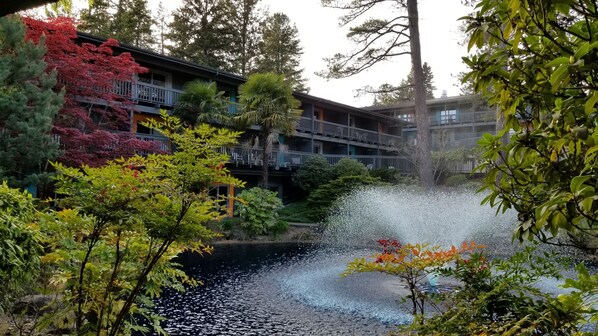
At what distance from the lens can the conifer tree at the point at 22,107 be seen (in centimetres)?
1144

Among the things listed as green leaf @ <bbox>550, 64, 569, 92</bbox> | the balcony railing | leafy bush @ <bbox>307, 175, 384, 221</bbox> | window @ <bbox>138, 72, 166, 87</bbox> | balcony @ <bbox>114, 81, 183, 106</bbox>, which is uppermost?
window @ <bbox>138, 72, 166, 87</bbox>

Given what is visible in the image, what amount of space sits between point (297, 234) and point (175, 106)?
880cm

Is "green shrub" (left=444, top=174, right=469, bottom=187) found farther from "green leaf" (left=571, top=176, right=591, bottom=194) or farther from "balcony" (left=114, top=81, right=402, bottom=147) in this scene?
"green leaf" (left=571, top=176, right=591, bottom=194)

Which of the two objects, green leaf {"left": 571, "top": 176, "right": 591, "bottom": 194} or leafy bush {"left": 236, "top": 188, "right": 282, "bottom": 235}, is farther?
leafy bush {"left": 236, "top": 188, "right": 282, "bottom": 235}

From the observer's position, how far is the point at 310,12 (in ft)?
64.1

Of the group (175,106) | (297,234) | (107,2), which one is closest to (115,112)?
(175,106)

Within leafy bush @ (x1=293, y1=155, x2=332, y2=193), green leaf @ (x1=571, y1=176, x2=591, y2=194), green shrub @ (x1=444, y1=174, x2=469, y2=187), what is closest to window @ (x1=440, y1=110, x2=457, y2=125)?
green shrub @ (x1=444, y1=174, x2=469, y2=187)

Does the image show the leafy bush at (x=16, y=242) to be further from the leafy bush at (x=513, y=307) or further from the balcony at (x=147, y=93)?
the balcony at (x=147, y=93)

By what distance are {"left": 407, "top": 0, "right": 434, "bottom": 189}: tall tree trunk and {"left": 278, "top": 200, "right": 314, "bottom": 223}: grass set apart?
6.32 m

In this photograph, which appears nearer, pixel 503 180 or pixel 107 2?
pixel 503 180

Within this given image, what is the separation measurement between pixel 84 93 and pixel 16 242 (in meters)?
12.8

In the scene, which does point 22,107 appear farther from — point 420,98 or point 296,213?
point 420,98

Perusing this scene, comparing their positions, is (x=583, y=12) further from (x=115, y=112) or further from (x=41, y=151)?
(x=115, y=112)

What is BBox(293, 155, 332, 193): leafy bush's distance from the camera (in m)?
23.1
